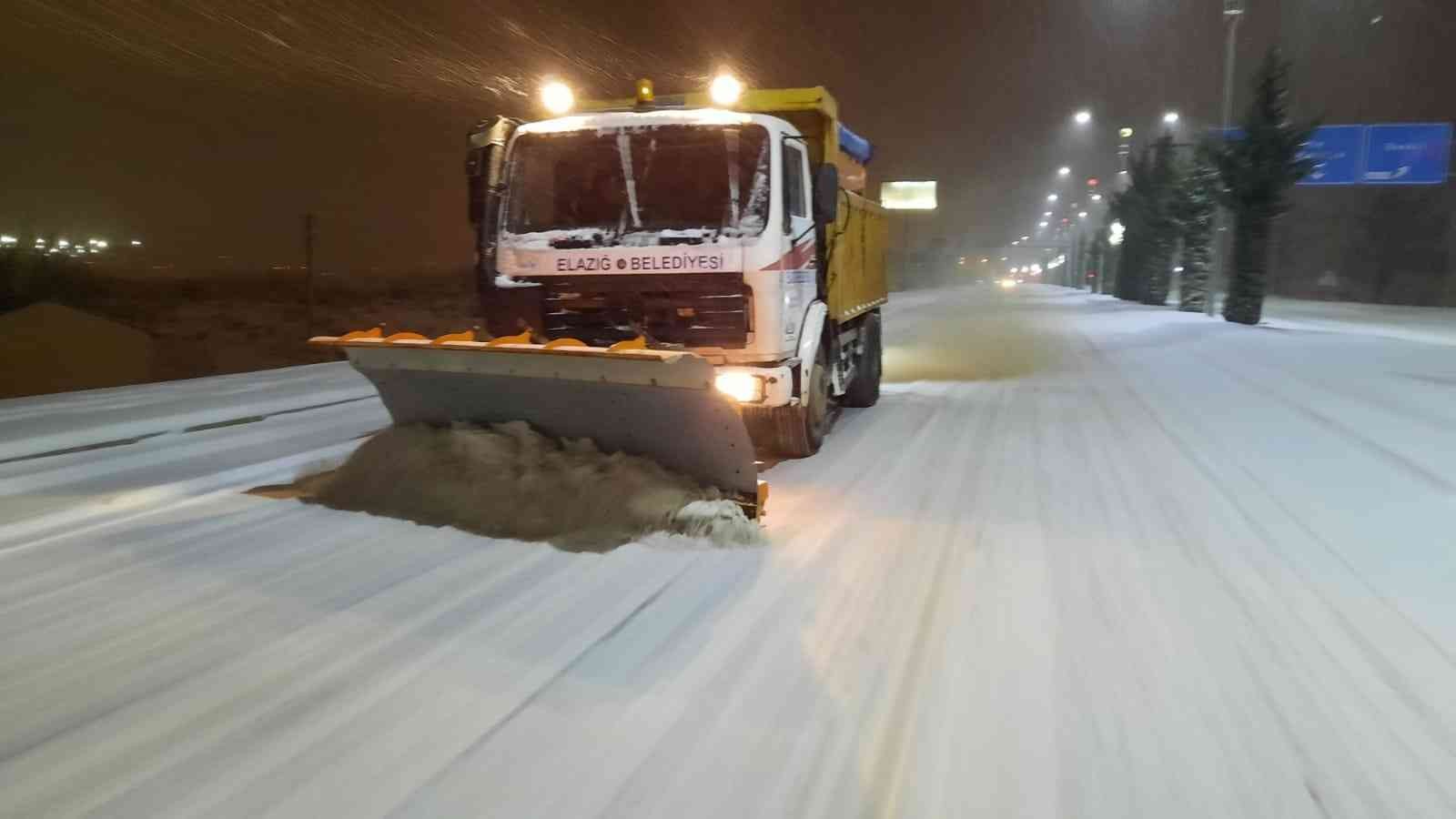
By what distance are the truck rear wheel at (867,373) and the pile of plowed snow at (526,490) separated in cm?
592

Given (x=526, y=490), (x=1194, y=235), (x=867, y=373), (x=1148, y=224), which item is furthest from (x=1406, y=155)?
(x=526, y=490)

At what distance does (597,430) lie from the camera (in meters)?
6.69

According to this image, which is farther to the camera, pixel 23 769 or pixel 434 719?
pixel 434 719

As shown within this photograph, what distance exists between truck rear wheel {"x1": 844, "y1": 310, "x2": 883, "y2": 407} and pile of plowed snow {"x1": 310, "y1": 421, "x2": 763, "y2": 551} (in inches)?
233

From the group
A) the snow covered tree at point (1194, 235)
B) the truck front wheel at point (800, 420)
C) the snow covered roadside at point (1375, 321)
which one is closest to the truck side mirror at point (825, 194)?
the truck front wheel at point (800, 420)

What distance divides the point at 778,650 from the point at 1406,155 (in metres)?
42.6

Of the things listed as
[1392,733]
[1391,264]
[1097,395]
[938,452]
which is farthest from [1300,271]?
[1392,733]

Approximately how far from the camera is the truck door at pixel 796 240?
7.76 metres

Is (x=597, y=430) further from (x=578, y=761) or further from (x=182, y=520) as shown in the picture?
(x=578, y=761)

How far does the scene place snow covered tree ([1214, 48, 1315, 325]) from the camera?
84.9 ft

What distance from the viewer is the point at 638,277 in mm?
7590

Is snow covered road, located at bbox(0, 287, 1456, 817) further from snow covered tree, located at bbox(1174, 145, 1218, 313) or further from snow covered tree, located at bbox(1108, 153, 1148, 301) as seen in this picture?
snow covered tree, located at bbox(1108, 153, 1148, 301)

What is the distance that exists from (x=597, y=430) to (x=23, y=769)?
12.4ft

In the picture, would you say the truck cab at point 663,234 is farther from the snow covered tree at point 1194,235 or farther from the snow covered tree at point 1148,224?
the snow covered tree at point 1148,224
